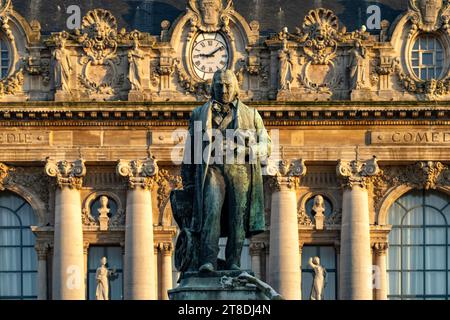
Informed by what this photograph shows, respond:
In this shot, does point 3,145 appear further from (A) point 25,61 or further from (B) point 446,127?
(B) point 446,127

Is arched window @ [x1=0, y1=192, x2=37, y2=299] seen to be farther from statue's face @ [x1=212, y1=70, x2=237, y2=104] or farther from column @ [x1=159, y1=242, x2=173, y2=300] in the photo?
statue's face @ [x1=212, y1=70, x2=237, y2=104]

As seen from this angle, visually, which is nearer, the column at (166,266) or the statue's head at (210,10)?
the column at (166,266)

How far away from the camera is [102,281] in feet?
210

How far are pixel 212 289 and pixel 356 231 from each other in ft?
114

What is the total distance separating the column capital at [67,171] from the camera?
210 feet

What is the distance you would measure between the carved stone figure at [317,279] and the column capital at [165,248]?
13.3ft

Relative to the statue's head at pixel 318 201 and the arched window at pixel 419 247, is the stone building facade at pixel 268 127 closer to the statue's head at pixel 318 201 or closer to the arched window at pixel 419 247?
the arched window at pixel 419 247

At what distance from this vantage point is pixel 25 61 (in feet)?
214

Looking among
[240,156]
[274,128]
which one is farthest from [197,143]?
[274,128]

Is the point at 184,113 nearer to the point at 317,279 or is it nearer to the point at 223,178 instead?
the point at 317,279

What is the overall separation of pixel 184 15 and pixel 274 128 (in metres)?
4.36

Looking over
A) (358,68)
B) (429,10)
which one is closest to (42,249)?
(358,68)

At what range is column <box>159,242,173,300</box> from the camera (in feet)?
210

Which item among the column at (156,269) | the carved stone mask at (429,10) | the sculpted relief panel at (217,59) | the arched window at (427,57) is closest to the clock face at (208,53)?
the sculpted relief panel at (217,59)
